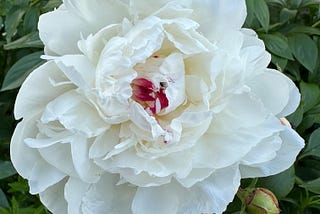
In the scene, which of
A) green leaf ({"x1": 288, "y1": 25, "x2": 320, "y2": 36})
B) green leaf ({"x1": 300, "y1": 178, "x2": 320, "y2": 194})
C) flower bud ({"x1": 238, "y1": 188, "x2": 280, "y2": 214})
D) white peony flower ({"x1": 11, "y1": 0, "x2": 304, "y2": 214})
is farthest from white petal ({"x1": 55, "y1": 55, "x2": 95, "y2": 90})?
green leaf ({"x1": 288, "y1": 25, "x2": 320, "y2": 36})

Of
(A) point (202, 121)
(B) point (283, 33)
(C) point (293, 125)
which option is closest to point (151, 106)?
(A) point (202, 121)

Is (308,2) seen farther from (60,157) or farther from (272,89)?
(60,157)

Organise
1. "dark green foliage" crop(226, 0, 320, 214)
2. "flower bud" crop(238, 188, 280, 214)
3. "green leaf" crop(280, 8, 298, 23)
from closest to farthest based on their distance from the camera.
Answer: "flower bud" crop(238, 188, 280, 214) < "dark green foliage" crop(226, 0, 320, 214) < "green leaf" crop(280, 8, 298, 23)

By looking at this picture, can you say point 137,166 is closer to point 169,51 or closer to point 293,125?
point 169,51

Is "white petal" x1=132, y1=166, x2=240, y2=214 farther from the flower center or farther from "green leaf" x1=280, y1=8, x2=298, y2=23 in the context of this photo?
"green leaf" x1=280, y1=8, x2=298, y2=23

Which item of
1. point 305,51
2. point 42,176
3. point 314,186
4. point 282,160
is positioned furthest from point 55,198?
point 305,51

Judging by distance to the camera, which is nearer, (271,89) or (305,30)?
(271,89)

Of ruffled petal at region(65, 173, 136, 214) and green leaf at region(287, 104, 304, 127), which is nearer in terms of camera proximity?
ruffled petal at region(65, 173, 136, 214)
